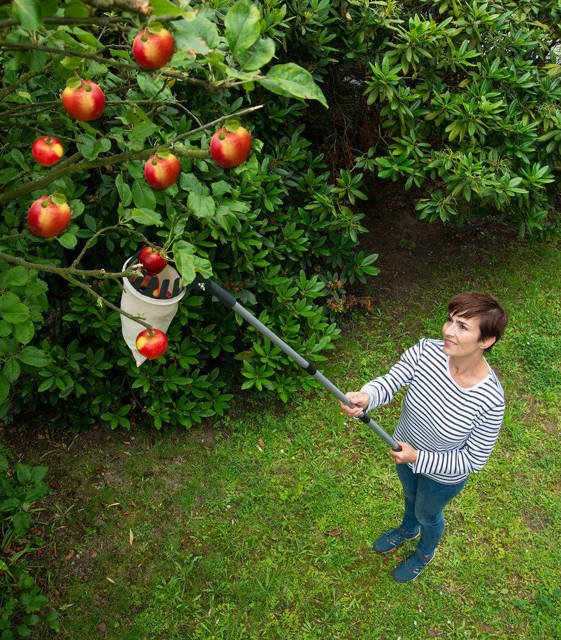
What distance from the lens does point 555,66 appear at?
4.05 m

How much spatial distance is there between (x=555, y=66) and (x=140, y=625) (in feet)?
13.7

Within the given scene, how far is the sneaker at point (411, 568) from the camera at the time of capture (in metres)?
3.13

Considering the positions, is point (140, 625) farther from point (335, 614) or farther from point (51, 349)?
point (51, 349)

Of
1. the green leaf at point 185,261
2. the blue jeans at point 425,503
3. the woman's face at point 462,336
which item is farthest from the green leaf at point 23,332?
the blue jeans at point 425,503

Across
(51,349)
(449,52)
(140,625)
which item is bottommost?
(140,625)

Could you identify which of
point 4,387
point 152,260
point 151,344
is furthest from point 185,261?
point 4,387

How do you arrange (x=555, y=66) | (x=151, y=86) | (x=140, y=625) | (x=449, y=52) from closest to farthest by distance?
(x=151, y=86) < (x=140, y=625) < (x=449, y=52) < (x=555, y=66)

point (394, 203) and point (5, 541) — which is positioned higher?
point (394, 203)

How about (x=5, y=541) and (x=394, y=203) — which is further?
(x=394, y=203)

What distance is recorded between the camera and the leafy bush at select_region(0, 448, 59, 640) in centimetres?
266

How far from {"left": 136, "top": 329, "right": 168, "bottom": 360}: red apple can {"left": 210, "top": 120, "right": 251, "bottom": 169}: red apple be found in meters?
0.61

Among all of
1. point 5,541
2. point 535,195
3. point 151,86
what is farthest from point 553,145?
point 5,541

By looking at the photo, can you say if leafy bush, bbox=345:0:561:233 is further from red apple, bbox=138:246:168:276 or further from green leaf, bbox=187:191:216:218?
red apple, bbox=138:246:168:276

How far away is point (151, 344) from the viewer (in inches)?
68.9
